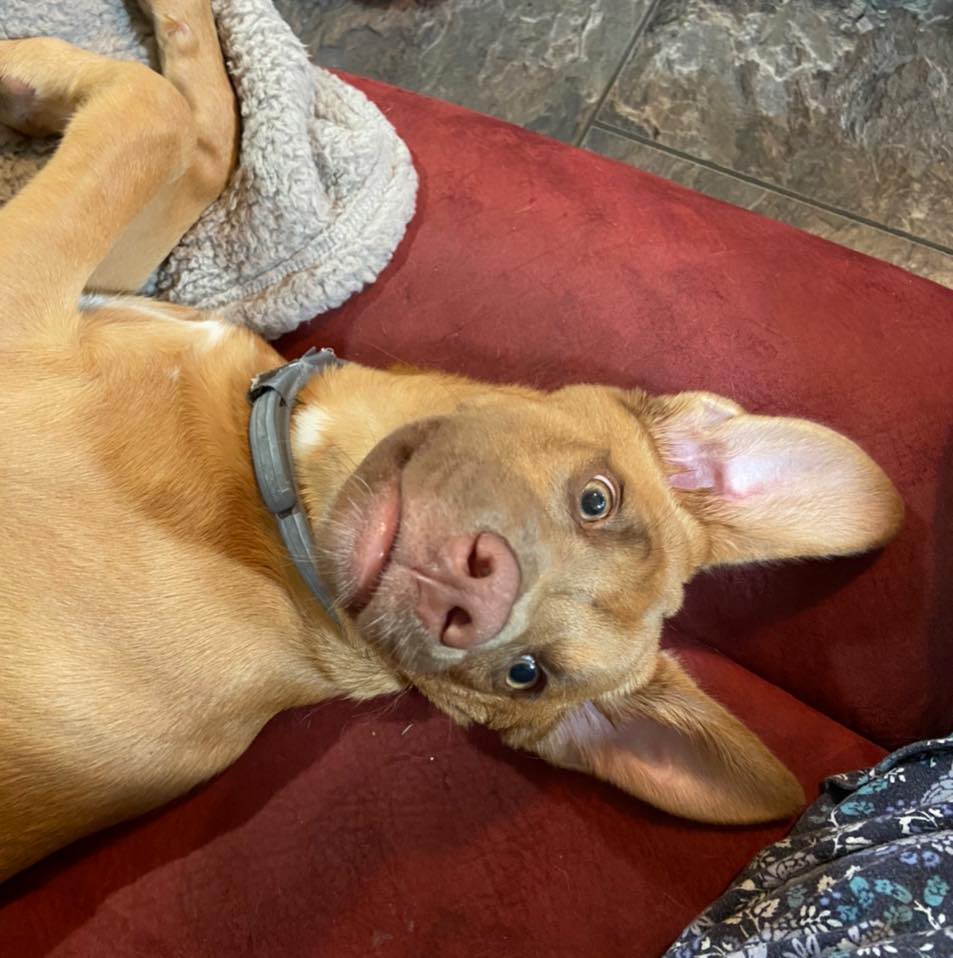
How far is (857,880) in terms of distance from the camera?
201cm

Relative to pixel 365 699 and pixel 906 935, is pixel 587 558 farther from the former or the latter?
pixel 906 935

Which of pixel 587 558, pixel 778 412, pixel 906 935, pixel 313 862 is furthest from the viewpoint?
pixel 778 412

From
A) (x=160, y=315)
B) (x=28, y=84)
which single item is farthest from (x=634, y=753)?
(x=28, y=84)

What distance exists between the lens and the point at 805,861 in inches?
87.9

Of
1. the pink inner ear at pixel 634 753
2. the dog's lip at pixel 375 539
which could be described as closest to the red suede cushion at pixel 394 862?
the pink inner ear at pixel 634 753

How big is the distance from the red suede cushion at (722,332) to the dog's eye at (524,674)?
82cm

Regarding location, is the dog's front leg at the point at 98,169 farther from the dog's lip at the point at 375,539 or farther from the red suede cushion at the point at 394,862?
the red suede cushion at the point at 394,862

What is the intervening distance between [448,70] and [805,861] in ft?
11.3

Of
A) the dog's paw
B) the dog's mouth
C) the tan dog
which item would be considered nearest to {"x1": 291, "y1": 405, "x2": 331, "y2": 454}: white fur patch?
the tan dog

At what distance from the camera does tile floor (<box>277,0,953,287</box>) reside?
3.91 metres

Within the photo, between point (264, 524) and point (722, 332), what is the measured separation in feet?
4.87

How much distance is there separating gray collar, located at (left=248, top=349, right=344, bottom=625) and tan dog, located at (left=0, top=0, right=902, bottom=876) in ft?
0.16

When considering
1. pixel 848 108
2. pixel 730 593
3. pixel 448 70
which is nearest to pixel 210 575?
pixel 730 593

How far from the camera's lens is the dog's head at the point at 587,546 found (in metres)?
1.96
